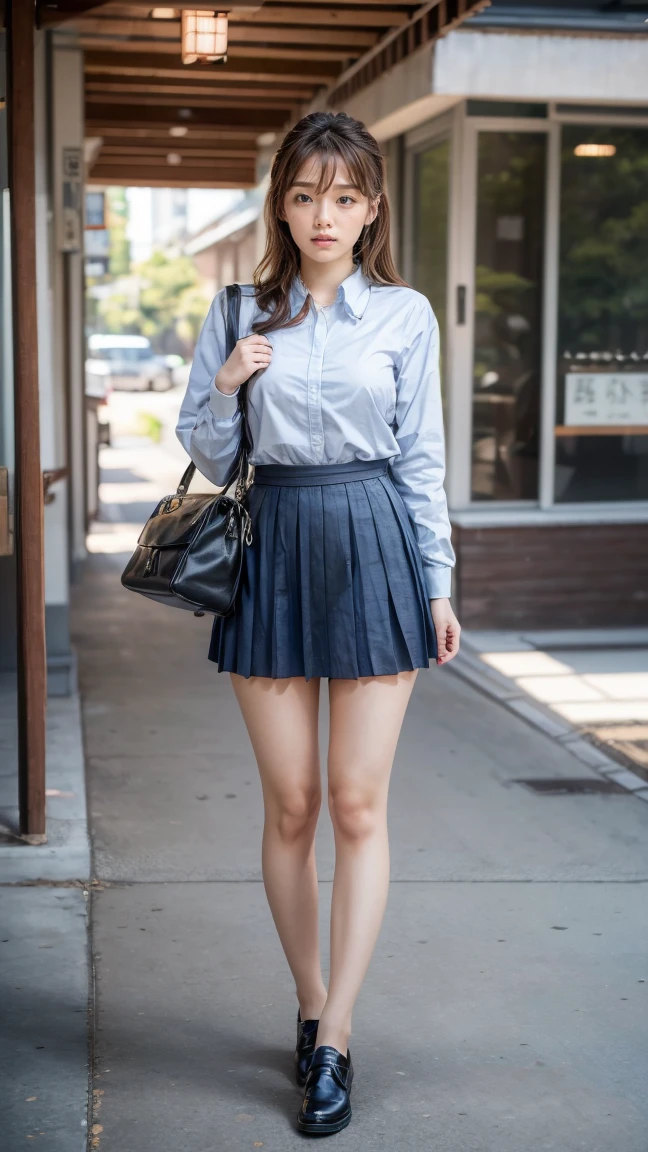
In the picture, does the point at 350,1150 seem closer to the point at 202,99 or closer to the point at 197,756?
the point at 197,756

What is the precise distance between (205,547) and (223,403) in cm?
29

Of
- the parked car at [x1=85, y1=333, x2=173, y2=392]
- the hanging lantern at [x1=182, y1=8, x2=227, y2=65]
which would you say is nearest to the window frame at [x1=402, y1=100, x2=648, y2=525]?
the hanging lantern at [x1=182, y1=8, x2=227, y2=65]

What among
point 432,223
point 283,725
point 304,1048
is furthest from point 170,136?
point 304,1048

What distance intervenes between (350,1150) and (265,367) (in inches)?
61.7

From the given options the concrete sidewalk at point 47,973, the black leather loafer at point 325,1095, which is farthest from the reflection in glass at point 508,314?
the black leather loafer at point 325,1095

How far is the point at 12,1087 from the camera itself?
3.09 m

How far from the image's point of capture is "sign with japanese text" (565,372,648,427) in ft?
27.1

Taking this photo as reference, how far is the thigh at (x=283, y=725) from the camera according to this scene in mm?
3000

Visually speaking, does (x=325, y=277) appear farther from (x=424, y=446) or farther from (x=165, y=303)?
(x=165, y=303)

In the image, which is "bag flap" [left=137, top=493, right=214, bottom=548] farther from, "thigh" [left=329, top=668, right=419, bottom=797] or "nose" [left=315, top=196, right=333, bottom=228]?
"nose" [left=315, top=196, right=333, bottom=228]

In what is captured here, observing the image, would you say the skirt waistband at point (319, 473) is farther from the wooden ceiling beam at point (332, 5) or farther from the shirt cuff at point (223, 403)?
the wooden ceiling beam at point (332, 5)

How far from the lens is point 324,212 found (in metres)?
2.87

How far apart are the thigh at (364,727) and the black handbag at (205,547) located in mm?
314

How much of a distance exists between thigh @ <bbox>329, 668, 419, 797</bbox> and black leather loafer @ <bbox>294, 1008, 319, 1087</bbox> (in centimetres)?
57
